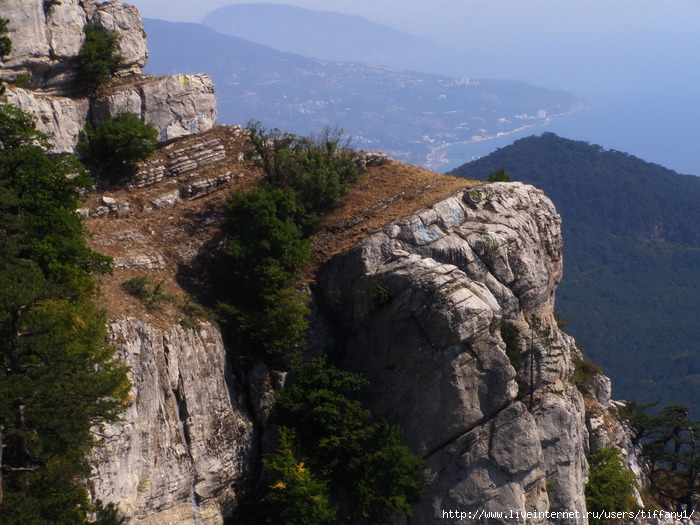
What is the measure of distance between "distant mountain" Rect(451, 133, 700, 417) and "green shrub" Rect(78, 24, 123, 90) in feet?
250

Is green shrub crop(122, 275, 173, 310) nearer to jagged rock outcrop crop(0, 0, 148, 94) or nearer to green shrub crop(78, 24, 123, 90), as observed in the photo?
jagged rock outcrop crop(0, 0, 148, 94)

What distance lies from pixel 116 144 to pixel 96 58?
4.49m

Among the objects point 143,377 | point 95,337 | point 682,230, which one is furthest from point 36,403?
point 682,230

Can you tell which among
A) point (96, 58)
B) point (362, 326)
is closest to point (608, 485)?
point (362, 326)

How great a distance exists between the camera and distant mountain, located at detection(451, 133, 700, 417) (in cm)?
9700

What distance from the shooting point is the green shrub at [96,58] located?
3316cm

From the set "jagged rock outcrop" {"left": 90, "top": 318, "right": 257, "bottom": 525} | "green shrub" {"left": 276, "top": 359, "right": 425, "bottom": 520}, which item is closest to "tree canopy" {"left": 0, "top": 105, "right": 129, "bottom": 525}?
"jagged rock outcrop" {"left": 90, "top": 318, "right": 257, "bottom": 525}

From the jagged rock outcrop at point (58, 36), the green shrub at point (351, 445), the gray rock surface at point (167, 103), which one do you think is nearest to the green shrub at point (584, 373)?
the green shrub at point (351, 445)

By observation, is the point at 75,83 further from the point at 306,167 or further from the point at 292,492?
the point at 292,492

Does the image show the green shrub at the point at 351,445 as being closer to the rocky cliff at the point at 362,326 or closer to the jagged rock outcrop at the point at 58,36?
the rocky cliff at the point at 362,326

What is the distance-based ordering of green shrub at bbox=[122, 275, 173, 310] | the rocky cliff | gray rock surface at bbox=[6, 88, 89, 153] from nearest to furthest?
1. the rocky cliff
2. green shrub at bbox=[122, 275, 173, 310]
3. gray rock surface at bbox=[6, 88, 89, 153]

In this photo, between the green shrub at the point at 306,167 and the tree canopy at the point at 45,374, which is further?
the green shrub at the point at 306,167

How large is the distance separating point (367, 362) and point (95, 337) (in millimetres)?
11252

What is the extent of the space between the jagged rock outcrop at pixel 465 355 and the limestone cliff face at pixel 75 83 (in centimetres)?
1207
